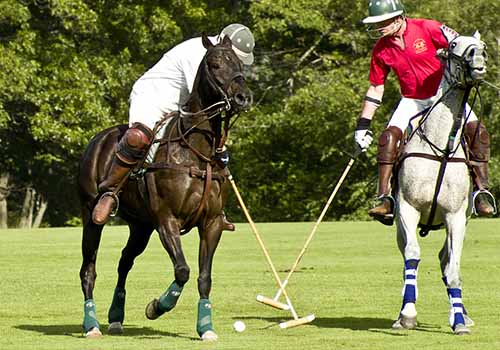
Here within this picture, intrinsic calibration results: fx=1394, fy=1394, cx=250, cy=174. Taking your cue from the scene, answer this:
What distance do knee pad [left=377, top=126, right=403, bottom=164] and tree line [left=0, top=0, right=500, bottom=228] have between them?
25.1 m

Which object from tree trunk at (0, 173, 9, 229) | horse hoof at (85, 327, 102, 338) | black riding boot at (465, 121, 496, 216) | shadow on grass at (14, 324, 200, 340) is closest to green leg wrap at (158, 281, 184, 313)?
shadow on grass at (14, 324, 200, 340)

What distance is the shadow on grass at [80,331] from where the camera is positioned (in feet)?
37.9

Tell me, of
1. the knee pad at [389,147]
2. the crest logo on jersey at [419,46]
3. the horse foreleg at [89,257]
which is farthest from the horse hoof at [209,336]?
the crest logo on jersey at [419,46]

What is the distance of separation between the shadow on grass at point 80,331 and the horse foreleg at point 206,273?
240 millimetres

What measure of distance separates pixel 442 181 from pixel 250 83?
3152 cm

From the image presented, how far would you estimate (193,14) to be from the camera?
133 feet

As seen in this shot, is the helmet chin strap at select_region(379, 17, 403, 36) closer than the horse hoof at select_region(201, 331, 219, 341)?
No

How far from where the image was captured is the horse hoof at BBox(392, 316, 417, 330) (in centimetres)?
1145

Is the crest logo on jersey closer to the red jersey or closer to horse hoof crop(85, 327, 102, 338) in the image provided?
the red jersey

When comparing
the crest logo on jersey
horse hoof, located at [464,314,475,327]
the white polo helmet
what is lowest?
horse hoof, located at [464,314,475,327]

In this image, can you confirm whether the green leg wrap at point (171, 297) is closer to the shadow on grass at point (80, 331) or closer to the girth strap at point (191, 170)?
the shadow on grass at point (80, 331)

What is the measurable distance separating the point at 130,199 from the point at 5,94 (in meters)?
25.8

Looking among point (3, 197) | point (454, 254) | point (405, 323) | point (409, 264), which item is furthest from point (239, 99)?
point (3, 197)

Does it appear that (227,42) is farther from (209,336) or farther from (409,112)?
(209,336)
